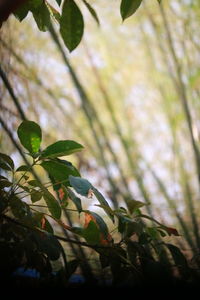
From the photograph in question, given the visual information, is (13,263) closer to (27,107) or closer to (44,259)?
(44,259)

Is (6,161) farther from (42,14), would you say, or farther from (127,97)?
(127,97)

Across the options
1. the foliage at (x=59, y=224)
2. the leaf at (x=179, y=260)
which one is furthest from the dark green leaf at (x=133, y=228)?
the leaf at (x=179, y=260)

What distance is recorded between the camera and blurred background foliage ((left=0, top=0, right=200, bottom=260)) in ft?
6.55

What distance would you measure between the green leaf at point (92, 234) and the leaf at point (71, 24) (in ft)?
1.29

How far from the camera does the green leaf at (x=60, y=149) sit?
0.67 meters

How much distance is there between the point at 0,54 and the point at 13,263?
2.05 feet

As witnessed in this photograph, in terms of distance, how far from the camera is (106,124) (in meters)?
4.86

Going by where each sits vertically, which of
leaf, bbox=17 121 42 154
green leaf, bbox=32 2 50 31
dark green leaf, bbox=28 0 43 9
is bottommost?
leaf, bbox=17 121 42 154

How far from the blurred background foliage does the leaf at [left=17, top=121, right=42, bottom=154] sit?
36 centimetres

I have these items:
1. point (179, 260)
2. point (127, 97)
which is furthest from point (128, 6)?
point (127, 97)

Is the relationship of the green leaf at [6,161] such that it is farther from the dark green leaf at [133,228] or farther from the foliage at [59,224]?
the dark green leaf at [133,228]

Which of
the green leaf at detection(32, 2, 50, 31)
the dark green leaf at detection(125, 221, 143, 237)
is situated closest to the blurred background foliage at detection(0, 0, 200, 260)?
the green leaf at detection(32, 2, 50, 31)

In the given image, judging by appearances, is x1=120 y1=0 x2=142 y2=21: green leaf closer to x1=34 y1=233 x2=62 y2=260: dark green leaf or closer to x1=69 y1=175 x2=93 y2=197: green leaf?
x1=69 y1=175 x2=93 y2=197: green leaf

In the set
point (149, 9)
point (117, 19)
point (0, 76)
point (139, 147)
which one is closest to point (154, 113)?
point (139, 147)
